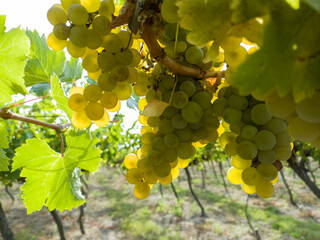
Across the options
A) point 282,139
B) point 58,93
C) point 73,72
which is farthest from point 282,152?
point 73,72

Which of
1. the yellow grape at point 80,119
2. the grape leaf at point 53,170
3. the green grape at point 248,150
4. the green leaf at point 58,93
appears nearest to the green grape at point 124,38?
the yellow grape at point 80,119

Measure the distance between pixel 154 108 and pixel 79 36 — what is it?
202 millimetres

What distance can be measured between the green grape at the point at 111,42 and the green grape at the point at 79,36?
0.12 feet

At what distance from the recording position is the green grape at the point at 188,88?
1.72 feet

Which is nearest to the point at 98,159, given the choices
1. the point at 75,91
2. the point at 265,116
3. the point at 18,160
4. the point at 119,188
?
the point at 18,160

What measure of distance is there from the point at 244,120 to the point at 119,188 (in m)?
13.8

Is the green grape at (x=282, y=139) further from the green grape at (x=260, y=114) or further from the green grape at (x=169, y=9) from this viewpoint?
the green grape at (x=169, y=9)

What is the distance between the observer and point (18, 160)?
105 centimetres

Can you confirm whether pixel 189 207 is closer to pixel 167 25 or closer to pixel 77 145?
pixel 77 145

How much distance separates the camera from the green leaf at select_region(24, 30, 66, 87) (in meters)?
1.07

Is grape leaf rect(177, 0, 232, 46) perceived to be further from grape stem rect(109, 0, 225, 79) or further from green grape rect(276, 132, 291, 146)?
green grape rect(276, 132, 291, 146)

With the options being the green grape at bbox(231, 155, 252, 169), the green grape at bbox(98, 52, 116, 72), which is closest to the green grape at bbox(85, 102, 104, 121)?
the green grape at bbox(98, 52, 116, 72)

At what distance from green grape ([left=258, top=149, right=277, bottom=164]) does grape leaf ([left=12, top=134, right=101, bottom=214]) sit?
0.80m

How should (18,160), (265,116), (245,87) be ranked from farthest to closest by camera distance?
(18,160) → (265,116) → (245,87)
